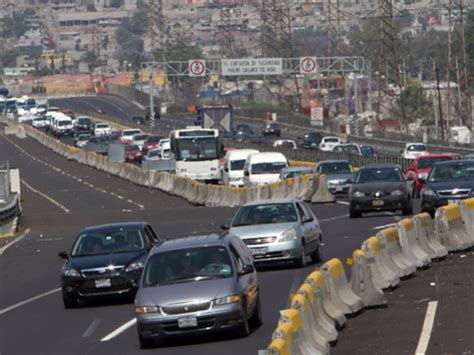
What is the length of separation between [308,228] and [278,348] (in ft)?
51.0

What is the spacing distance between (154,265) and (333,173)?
33.9 m

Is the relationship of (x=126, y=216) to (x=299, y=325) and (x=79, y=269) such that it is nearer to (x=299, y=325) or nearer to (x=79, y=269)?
(x=79, y=269)

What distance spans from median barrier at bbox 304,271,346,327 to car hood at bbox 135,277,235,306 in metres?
1.17

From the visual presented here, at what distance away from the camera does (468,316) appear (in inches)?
822

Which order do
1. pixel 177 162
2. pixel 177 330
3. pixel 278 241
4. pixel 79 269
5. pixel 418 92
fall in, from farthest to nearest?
1. pixel 418 92
2. pixel 177 162
3. pixel 278 241
4. pixel 79 269
5. pixel 177 330

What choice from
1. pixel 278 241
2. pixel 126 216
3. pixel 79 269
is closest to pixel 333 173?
pixel 126 216

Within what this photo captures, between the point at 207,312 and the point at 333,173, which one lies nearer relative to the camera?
the point at 207,312

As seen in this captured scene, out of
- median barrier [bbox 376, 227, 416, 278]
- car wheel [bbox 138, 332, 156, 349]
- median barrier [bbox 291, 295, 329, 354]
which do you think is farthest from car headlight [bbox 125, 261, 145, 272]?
median barrier [bbox 291, 295, 329, 354]

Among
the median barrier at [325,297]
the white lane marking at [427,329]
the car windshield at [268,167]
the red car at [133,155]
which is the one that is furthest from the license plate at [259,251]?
the red car at [133,155]

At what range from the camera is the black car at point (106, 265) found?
1014 inches

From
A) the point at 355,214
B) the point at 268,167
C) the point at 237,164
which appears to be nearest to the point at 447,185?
the point at 355,214

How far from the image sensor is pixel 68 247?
41844 millimetres

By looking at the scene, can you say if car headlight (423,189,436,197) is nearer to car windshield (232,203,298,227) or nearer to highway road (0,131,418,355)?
highway road (0,131,418,355)

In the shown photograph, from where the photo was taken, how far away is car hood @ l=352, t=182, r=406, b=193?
40.3m
